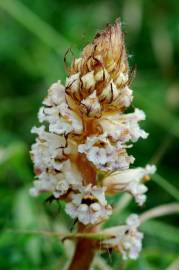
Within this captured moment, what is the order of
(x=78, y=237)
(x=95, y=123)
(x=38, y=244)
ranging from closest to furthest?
(x=95, y=123)
(x=78, y=237)
(x=38, y=244)

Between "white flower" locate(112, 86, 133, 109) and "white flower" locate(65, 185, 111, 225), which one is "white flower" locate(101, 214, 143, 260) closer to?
"white flower" locate(65, 185, 111, 225)

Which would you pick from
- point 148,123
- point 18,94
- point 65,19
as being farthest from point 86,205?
point 65,19

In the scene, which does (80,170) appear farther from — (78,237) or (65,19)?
(65,19)

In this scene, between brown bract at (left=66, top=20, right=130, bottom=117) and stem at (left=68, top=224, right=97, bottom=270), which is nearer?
brown bract at (left=66, top=20, right=130, bottom=117)

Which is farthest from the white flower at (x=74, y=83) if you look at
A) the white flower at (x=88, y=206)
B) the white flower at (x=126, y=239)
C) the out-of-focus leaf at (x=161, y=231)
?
the out-of-focus leaf at (x=161, y=231)

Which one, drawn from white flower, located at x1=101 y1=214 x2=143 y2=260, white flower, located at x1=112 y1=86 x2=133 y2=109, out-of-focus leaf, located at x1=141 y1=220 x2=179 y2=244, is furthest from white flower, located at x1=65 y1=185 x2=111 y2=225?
out-of-focus leaf, located at x1=141 y1=220 x2=179 y2=244

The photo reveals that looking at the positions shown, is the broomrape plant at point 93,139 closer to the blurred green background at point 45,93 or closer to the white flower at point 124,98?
the white flower at point 124,98

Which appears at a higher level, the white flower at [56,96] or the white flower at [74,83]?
the white flower at [74,83]
